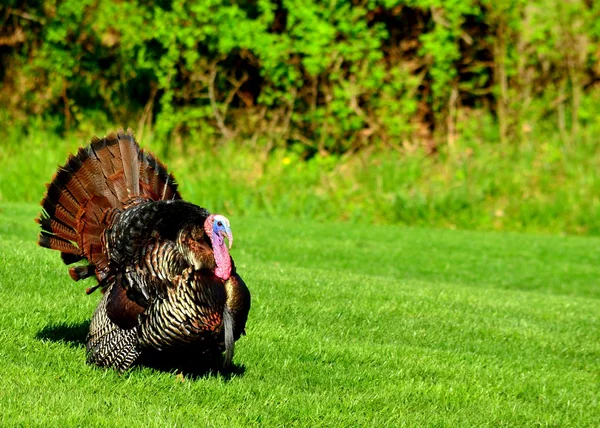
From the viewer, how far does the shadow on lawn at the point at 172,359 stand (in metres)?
5.97

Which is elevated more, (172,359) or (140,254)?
(140,254)

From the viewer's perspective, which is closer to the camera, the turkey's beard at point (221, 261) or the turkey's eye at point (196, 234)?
the turkey's beard at point (221, 261)

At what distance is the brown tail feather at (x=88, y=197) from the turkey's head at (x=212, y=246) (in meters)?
0.84

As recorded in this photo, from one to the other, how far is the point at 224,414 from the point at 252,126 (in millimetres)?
13433

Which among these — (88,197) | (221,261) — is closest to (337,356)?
(221,261)

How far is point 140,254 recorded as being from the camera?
6000 mm

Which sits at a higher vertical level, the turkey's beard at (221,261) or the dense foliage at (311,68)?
the dense foliage at (311,68)

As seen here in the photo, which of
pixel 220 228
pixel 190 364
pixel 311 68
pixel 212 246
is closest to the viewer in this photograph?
pixel 220 228

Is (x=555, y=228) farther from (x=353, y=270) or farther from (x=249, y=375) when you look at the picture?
(x=249, y=375)

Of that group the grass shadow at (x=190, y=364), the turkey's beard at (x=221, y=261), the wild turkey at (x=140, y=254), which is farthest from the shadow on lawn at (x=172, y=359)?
the turkey's beard at (x=221, y=261)

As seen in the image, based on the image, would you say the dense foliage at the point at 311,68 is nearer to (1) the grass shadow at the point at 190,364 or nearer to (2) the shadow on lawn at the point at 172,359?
(2) the shadow on lawn at the point at 172,359

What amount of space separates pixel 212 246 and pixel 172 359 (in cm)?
82

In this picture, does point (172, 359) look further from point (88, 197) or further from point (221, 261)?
point (88, 197)

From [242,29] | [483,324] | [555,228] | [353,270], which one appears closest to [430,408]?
[483,324]
